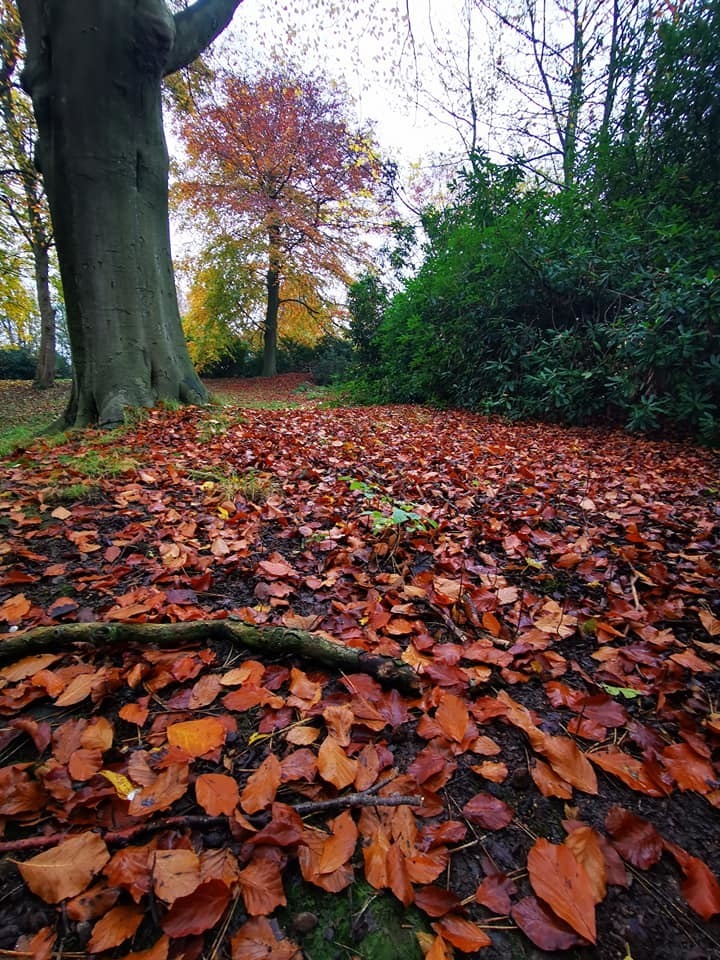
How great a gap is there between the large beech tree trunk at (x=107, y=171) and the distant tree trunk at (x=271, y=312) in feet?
37.8

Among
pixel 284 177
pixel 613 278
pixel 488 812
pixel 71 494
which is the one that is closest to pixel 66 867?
pixel 488 812

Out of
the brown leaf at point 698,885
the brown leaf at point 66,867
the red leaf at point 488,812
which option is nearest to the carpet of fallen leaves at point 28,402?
the brown leaf at point 66,867

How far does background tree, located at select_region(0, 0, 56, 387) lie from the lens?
23.6 feet

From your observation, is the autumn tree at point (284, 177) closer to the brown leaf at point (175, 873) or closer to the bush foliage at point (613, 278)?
the bush foliage at point (613, 278)

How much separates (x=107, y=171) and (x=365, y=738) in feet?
16.8

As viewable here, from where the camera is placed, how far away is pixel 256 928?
64 cm

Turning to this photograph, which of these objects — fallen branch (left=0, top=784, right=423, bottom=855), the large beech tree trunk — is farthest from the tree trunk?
fallen branch (left=0, top=784, right=423, bottom=855)

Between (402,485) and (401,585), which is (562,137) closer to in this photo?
(402,485)

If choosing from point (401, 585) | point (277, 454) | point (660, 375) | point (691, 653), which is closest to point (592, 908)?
point (691, 653)

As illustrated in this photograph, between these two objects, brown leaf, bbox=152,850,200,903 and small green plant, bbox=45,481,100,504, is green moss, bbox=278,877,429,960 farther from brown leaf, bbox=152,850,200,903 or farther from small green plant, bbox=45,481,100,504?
small green plant, bbox=45,481,100,504

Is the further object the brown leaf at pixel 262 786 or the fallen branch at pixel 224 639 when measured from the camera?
the fallen branch at pixel 224 639

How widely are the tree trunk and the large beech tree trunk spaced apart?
9410 mm

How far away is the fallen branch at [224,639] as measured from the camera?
44.1 inches

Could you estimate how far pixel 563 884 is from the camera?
71 cm
